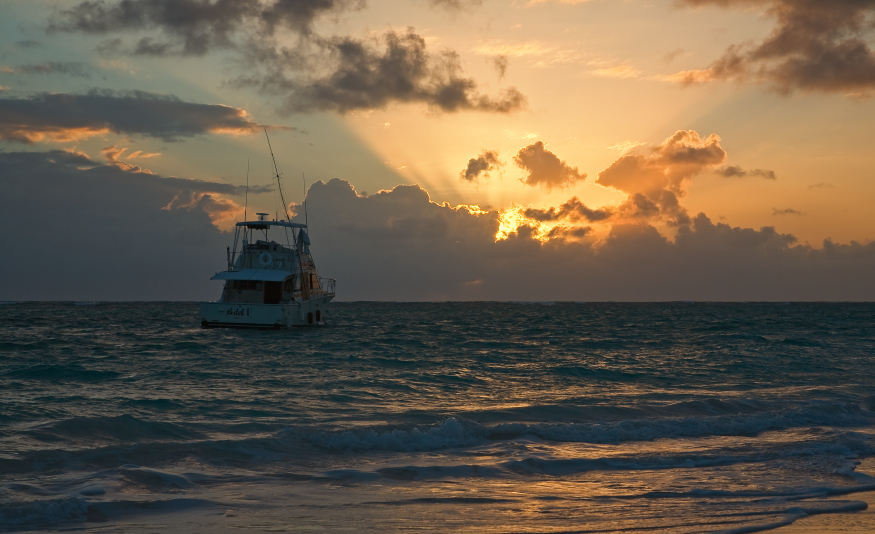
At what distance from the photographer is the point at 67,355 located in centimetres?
2819

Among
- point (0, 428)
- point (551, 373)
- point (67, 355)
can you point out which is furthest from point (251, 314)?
point (0, 428)

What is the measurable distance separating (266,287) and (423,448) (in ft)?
119

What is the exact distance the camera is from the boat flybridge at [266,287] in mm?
44000

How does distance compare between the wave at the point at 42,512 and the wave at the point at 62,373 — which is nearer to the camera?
the wave at the point at 42,512

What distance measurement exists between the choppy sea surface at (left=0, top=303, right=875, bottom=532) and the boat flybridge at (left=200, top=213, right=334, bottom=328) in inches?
778

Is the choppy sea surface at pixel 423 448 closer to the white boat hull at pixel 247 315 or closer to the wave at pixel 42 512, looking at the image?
the wave at pixel 42 512

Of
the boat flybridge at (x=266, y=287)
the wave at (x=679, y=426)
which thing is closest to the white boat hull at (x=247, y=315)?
the boat flybridge at (x=266, y=287)

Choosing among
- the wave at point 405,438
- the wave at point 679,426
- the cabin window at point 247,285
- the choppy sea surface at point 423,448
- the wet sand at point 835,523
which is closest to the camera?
the wet sand at point 835,523

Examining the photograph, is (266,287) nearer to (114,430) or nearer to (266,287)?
(266,287)

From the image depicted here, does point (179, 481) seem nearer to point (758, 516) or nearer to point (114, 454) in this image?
point (114, 454)

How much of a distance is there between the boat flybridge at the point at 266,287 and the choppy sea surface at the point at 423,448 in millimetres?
19764

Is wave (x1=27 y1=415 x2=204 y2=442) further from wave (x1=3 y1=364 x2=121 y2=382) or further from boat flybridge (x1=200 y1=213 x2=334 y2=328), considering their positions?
boat flybridge (x1=200 y1=213 x2=334 y2=328)

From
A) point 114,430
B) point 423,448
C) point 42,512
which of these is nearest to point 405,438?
point 423,448

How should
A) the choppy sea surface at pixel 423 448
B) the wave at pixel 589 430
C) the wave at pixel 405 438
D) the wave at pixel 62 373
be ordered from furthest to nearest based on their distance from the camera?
the wave at pixel 62 373
the wave at pixel 589 430
the wave at pixel 405 438
the choppy sea surface at pixel 423 448
